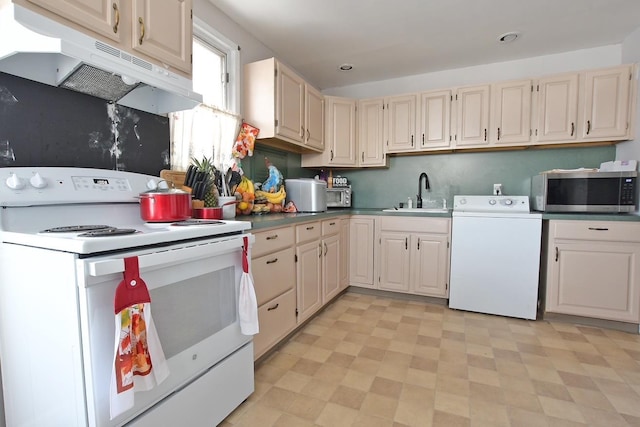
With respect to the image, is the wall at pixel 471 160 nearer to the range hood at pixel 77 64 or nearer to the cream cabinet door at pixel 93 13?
the range hood at pixel 77 64

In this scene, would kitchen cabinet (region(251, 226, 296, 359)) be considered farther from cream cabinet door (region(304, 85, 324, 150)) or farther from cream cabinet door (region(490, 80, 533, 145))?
cream cabinet door (region(490, 80, 533, 145))

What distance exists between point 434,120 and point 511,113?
2.12ft

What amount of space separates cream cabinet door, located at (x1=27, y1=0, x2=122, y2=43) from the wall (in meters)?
2.70

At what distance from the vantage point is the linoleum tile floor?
140cm

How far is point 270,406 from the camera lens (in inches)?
57.7

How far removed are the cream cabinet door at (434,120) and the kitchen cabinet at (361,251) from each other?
96 centimetres

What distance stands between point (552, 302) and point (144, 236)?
2843mm

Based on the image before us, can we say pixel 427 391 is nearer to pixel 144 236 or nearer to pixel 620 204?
pixel 144 236

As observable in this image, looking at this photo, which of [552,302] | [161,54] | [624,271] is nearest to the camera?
[161,54]

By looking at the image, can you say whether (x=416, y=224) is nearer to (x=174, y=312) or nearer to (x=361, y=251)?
(x=361, y=251)

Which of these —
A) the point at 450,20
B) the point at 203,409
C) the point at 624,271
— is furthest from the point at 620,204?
the point at 203,409

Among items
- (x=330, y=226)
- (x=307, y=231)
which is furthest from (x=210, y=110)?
(x=330, y=226)

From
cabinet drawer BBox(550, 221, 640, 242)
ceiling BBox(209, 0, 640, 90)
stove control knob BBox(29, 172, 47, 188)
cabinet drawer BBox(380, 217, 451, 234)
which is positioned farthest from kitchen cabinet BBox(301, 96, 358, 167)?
stove control knob BBox(29, 172, 47, 188)

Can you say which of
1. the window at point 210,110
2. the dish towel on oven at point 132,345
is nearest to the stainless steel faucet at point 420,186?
the window at point 210,110
